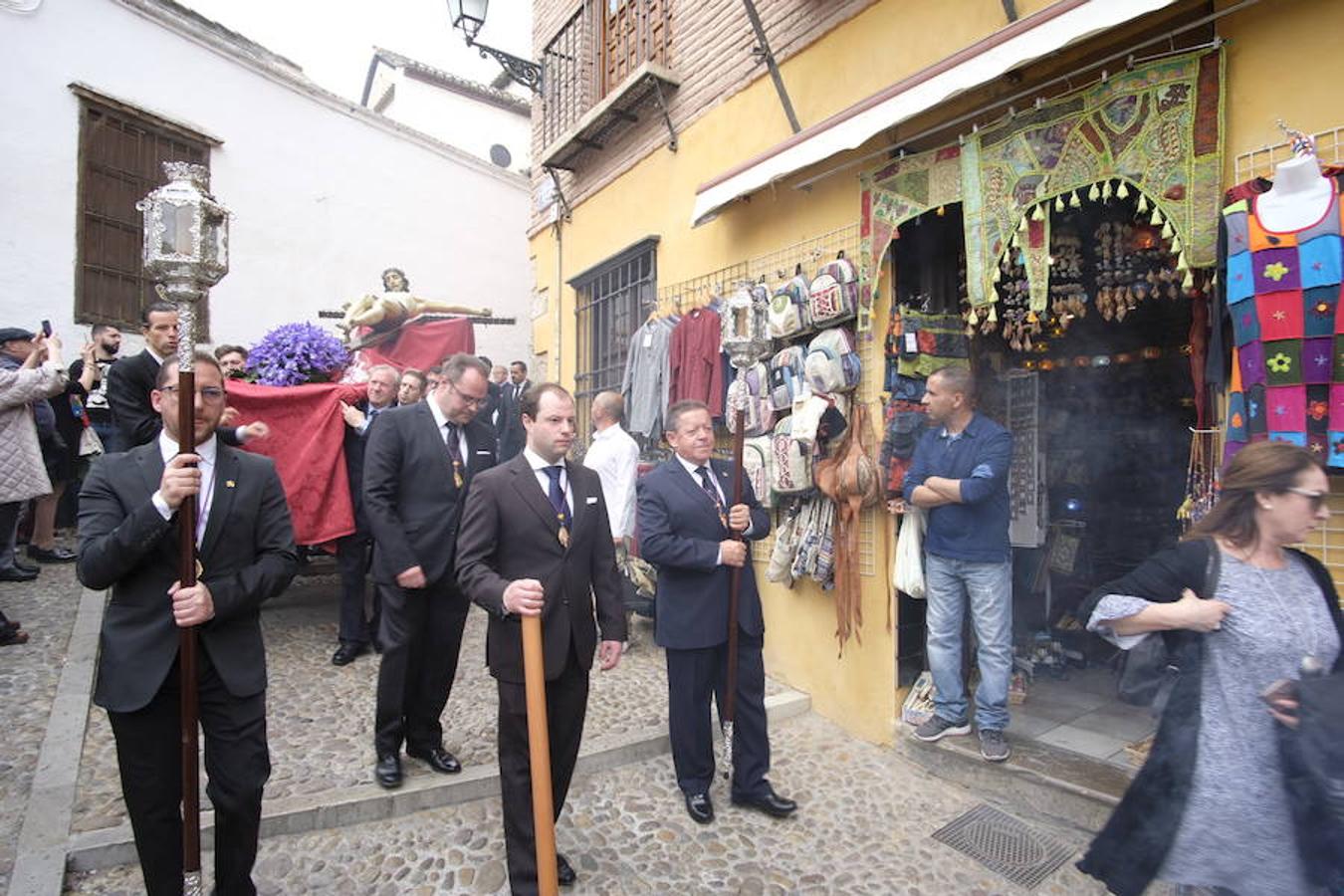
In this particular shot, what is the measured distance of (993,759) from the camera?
3795 millimetres

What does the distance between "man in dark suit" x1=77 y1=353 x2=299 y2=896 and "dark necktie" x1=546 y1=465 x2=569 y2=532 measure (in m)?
0.98

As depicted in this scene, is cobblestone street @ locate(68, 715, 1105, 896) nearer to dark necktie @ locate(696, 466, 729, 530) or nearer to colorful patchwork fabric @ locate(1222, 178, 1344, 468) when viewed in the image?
dark necktie @ locate(696, 466, 729, 530)

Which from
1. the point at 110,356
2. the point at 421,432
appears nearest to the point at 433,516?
the point at 421,432

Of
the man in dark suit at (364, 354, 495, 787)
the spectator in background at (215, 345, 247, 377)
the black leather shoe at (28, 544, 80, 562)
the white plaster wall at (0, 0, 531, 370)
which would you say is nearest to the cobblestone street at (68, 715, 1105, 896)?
the man in dark suit at (364, 354, 495, 787)

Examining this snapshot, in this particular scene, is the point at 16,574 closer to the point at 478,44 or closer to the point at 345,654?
the point at 345,654

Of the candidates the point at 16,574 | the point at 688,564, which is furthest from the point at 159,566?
the point at 16,574

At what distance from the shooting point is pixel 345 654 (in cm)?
513

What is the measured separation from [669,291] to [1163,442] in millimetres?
4076

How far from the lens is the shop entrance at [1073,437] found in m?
4.44

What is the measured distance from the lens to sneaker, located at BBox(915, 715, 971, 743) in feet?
13.6

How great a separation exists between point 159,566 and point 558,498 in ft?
4.54

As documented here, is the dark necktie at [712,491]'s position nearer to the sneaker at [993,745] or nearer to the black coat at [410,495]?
the black coat at [410,495]

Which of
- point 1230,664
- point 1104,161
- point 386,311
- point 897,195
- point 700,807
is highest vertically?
point 386,311

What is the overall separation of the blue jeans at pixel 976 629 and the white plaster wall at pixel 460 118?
14985mm
